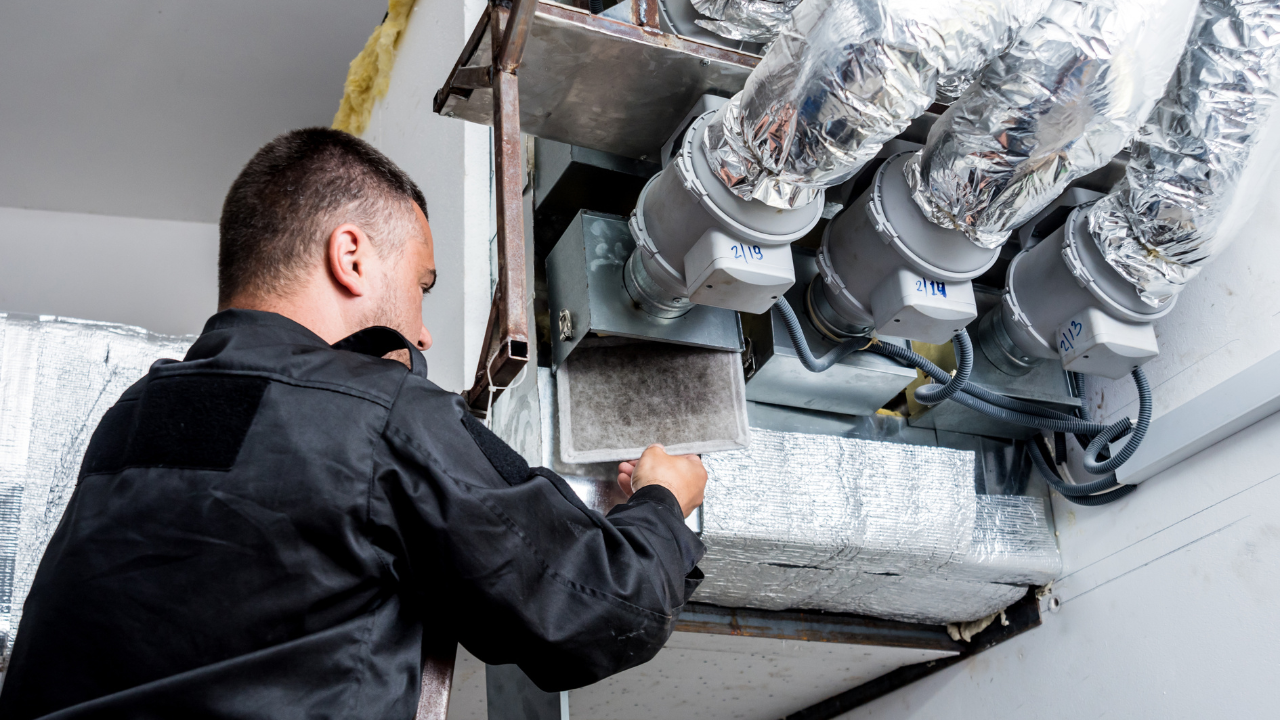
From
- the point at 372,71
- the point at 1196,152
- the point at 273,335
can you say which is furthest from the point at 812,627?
the point at 372,71

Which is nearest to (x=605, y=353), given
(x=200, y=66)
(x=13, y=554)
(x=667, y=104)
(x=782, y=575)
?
(x=667, y=104)

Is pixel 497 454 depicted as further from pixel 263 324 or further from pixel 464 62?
pixel 464 62

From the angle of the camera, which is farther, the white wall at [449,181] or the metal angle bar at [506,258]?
the white wall at [449,181]

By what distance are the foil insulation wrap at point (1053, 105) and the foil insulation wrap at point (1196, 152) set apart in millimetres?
146

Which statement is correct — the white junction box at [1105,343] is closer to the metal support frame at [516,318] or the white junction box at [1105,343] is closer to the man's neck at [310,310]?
the metal support frame at [516,318]

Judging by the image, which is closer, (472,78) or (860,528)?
(472,78)

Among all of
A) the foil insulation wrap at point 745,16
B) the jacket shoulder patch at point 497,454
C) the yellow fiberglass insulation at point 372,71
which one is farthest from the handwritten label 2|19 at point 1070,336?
the yellow fiberglass insulation at point 372,71

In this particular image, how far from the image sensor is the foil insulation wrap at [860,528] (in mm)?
1342

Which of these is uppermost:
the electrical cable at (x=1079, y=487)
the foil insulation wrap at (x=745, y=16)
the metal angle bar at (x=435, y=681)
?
the foil insulation wrap at (x=745, y=16)

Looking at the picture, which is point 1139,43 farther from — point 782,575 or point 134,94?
point 134,94

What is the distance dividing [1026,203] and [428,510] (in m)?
0.75

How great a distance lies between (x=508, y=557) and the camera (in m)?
0.71

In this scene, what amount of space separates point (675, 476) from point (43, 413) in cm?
76

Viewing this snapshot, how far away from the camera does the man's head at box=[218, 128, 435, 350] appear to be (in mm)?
866
